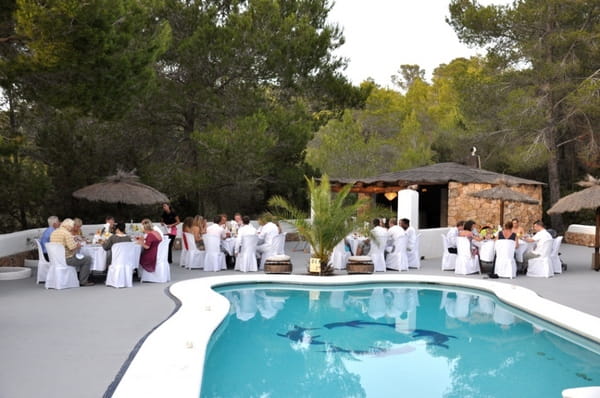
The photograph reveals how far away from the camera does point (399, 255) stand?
14.2m

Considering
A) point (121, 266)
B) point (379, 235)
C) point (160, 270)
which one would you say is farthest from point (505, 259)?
point (121, 266)

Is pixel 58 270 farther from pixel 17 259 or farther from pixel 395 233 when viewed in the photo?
pixel 395 233

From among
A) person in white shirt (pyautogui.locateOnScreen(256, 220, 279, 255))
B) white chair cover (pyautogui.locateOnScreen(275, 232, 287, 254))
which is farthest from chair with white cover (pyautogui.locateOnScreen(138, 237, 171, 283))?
white chair cover (pyautogui.locateOnScreen(275, 232, 287, 254))

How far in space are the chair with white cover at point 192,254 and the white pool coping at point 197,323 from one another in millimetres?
2231

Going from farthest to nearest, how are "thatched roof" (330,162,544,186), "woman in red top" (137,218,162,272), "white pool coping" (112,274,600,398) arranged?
"thatched roof" (330,162,544,186) → "woman in red top" (137,218,162,272) → "white pool coping" (112,274,600,398)

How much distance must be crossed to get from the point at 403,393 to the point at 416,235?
352 inches

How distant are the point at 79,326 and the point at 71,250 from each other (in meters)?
3.30

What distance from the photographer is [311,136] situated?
21.5 m

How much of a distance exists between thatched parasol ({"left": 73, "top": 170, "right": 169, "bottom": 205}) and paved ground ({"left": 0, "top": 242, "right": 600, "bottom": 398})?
2425 mm

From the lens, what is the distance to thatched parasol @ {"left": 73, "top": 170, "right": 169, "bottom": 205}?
1426 cm

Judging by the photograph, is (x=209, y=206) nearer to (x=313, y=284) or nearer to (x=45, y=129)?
(x=45, y=129)

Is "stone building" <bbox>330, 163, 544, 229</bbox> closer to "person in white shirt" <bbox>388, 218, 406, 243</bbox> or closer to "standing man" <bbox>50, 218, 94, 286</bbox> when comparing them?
"person in white shirt" <bbox>388, 218, 406, 243</bbox>

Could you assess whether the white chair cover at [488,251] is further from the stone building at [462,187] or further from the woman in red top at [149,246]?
the stone building at [462,187]

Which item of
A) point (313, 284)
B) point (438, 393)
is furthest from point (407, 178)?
point (438, 393)
